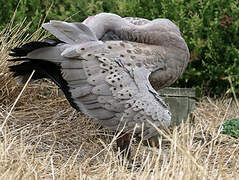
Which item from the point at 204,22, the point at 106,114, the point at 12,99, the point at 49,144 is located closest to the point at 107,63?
the point at 106,114

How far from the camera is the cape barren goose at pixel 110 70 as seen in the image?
269 cm

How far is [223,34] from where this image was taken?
15.5 feet

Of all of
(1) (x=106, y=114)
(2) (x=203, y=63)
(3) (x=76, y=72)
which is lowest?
(2) (x=203, y=63)

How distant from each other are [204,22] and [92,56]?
225cm

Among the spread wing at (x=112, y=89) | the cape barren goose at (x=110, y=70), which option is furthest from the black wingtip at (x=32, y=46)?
the spread wing at (x=112, y=89)

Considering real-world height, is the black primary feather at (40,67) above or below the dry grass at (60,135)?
above

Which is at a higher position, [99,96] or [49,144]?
[99,96]

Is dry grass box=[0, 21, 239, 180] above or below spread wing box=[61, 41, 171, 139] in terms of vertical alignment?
below

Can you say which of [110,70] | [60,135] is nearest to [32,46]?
[110,70]

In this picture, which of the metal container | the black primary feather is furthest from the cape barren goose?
the metal container

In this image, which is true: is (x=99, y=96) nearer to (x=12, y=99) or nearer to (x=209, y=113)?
(x=12, y=99)

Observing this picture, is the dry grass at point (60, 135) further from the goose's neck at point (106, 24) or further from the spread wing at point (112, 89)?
the goose's neck at point (106, 24)

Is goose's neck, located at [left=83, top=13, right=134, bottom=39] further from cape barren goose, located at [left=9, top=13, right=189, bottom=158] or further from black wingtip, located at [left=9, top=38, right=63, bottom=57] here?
black wingtip, located at [left=9, top=38, right=63, bottom=57]

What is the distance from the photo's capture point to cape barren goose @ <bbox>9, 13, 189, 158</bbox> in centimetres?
269
